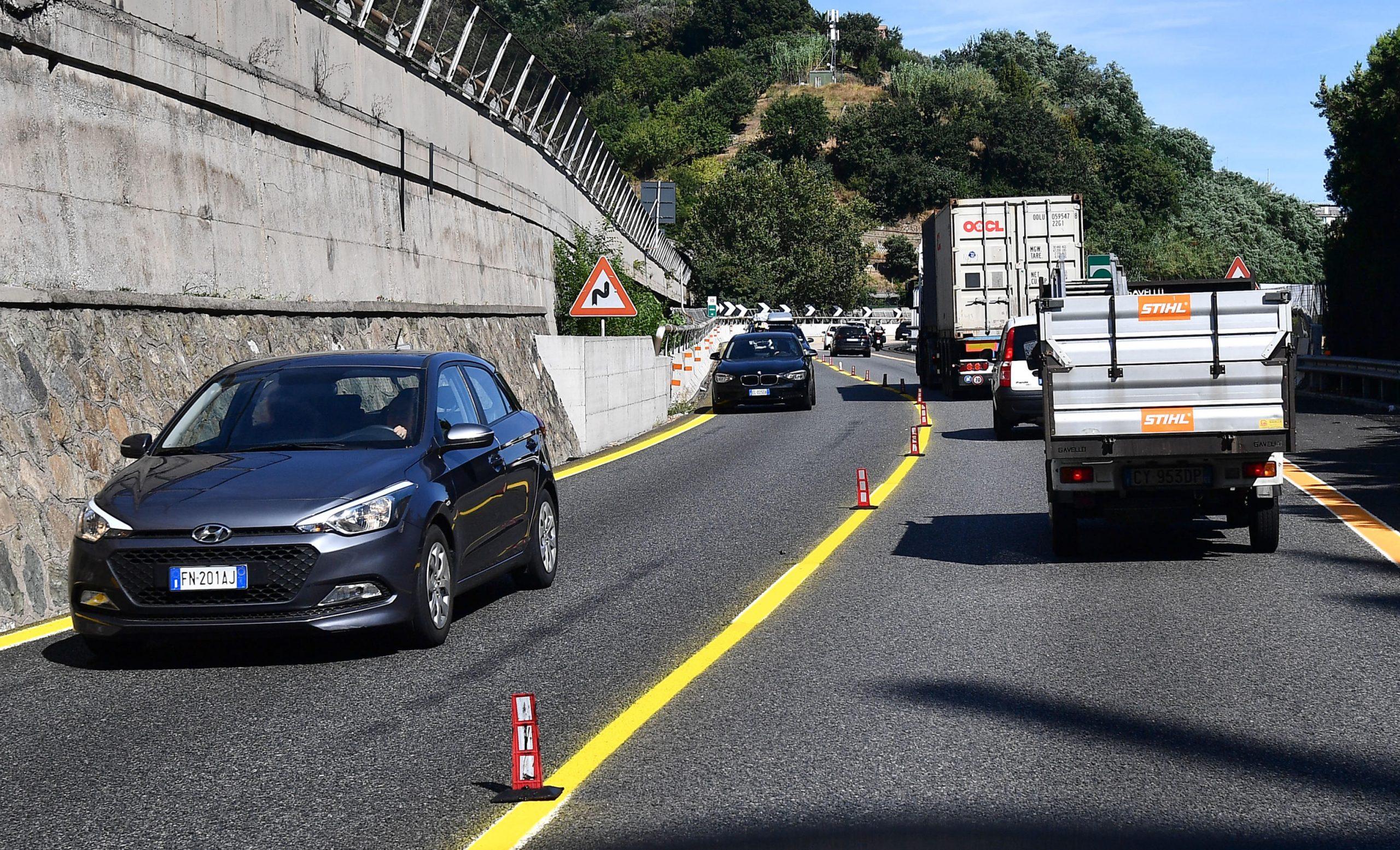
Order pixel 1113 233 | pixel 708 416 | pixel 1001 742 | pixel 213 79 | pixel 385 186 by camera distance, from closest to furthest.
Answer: pixel 1001 742 < pixel 213 79 < pixel 385 186 < pixel 708 416 < pixel 1113 233

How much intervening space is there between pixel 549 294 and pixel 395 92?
959 cm

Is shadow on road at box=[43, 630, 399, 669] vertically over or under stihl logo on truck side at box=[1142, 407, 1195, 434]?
under

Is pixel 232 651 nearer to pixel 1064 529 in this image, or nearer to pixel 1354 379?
pixel 1064 529

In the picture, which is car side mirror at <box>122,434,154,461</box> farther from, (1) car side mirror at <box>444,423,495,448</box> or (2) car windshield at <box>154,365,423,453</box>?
(1) car side mirror at <box>444,423,495,448</box>

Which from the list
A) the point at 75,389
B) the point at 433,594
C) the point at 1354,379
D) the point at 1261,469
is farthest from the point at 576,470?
the point at 1354,379

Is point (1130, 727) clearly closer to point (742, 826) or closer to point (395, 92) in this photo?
point (742, 826)

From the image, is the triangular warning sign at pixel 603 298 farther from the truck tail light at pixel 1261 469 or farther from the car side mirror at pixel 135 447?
the car side mirror at pixel 135 447

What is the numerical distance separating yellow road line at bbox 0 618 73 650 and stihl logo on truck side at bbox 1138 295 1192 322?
7.11 m

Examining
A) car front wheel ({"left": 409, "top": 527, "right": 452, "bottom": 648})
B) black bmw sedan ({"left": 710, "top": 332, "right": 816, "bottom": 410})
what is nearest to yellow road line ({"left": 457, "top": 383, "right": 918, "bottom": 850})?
car front wheel ({"left": 409, "top": 527, "right": 452, "bottom": 648})

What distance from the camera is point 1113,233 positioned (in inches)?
5384

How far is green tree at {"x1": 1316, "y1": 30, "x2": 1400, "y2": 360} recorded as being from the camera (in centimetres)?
3403

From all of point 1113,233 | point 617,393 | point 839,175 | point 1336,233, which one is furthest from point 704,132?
point 617,393

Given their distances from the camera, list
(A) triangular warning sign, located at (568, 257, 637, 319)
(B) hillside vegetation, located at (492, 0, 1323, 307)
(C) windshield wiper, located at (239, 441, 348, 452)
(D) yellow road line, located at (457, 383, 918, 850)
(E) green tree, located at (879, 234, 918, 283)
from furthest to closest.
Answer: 1. (E) green tree, located at (879, 234, 918, 283)
2. (B) hillside vegetation, located at (492, 0, 1323, 307)
3. (A) triangular warning sign, located at (568, 257, 637, 319)
4. (C) windshield wiper, located at (239, 441, 348, 452)
5. (D) yellow road line, located at (457, 383, 918, 850)

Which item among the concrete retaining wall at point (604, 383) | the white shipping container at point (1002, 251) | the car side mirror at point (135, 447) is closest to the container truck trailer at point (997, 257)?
the white shipping container at point (1002, 251)
